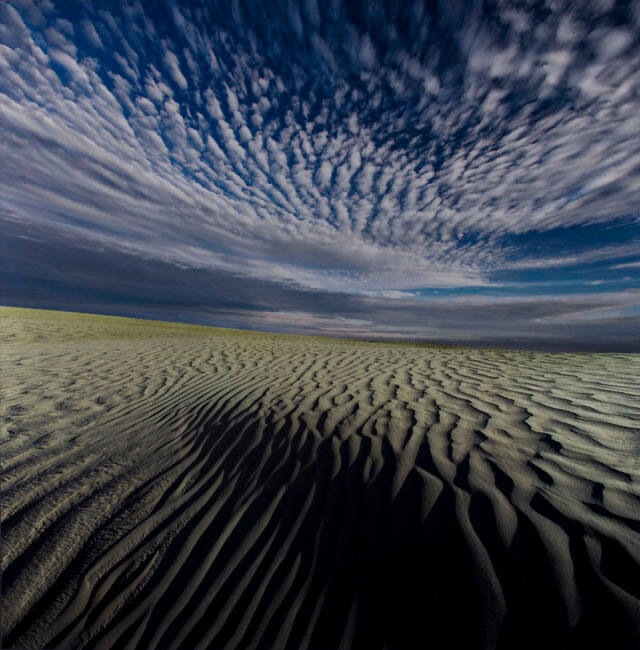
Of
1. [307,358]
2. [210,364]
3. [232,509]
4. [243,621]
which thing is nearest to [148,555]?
[232,509]

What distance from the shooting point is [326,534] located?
2406 mm

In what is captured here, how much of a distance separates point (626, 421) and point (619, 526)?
2312mm

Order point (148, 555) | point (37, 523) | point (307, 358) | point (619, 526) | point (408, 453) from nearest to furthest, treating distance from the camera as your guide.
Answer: point (619, 526), point (148, 555), point (37, 523), point (408, 453), point (307, 358)

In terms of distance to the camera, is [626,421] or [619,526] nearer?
[619,526]

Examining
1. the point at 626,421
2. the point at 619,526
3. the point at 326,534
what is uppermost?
the point at 626,421

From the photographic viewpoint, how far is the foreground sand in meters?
1.80

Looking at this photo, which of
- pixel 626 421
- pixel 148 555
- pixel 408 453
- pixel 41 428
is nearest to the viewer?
pixel 148 555

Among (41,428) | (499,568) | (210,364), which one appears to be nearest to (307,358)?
(210,364)

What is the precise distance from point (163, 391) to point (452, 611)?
19.8 ft

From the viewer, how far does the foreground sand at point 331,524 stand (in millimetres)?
1797

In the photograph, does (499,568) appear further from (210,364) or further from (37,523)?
(210,364)

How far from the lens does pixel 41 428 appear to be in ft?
14.6

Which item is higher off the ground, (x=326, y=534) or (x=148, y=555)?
(x=326, y=534)

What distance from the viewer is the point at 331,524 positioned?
2492 mm
